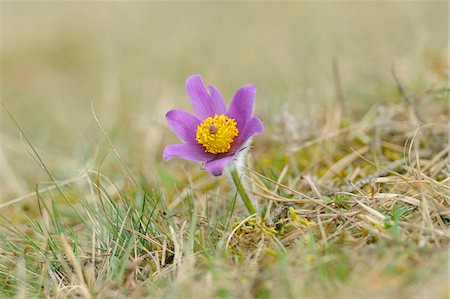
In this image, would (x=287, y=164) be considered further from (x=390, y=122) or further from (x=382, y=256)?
(x=382, y=256)

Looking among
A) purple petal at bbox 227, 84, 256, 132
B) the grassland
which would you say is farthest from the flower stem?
purple petal at bbox 227, 84, 256, 132

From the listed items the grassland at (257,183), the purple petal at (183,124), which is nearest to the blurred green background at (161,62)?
the grassland at (257,183)

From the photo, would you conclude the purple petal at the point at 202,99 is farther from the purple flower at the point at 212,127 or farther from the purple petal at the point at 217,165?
the purple petal at the point at 217,165

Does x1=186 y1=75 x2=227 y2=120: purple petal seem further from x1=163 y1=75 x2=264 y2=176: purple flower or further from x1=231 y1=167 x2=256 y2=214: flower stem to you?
x1=231 y1=167 x2=256 y2=214: flower stem

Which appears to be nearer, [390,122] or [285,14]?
[390,122]

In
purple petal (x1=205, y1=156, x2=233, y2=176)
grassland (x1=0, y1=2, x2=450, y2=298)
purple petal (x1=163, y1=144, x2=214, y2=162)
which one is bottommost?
grassland (x1=0, y1=2, x2=450, y2=298)

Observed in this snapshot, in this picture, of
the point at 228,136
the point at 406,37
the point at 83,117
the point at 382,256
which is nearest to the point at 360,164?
the point at 228,136
